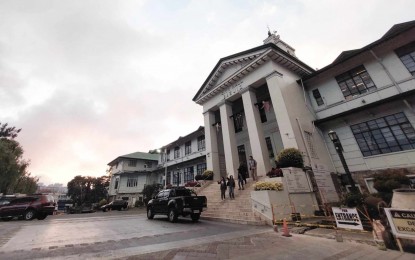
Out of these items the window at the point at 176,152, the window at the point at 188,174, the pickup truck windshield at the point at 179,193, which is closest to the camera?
the pickup truck windshield at the point at 179,193

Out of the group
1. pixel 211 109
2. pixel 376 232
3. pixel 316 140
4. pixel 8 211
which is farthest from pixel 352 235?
pixel 8 211

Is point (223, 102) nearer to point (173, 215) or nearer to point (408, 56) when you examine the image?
point (173, 215)

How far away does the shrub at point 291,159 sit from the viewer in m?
13.4

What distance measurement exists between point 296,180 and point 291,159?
1.41m

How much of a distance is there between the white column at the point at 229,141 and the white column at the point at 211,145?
222cm

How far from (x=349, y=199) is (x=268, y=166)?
7313 mm

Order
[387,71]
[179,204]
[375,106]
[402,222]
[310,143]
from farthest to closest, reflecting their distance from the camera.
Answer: [310,143], [387,71], [375,106], [179,204], [402,222]

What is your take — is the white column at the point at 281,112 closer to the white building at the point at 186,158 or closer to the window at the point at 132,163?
the white building at the point at 186,158

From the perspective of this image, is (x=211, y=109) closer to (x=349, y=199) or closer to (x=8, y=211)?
(x=349, y=199)

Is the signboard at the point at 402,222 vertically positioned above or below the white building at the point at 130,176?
below

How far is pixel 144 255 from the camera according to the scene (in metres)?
5.27

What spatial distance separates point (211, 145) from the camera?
74.0 feet

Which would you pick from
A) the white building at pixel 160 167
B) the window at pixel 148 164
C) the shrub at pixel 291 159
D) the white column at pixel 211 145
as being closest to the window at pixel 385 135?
the shrub at pixel 291 159

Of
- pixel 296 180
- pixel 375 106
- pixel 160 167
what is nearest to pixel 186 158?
pixel 160 167
